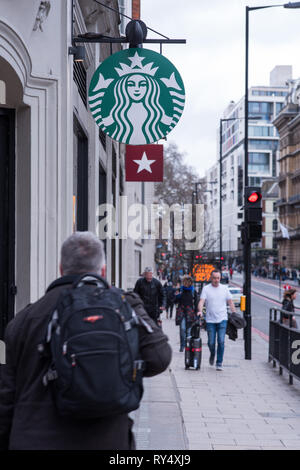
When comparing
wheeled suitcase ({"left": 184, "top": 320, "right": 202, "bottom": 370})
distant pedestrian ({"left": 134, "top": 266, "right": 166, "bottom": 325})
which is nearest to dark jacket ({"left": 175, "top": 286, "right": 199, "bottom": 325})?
distant pedestrian ({"left": 134, "top": 266, "right": 166, "bottom": 325})

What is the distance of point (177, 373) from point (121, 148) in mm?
7280

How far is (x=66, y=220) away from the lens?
6.31 meters

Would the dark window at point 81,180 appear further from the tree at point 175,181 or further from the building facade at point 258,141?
the building facade at point 258,141

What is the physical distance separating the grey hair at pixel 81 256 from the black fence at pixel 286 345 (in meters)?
7.99

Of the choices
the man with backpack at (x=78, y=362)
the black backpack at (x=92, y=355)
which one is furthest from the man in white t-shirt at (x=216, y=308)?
the black backpack at (x=92, y=355)

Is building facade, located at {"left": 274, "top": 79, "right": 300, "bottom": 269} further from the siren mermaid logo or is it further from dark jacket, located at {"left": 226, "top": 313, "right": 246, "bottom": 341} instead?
the siren mermaid logo

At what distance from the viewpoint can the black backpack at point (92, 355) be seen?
2.54 metres

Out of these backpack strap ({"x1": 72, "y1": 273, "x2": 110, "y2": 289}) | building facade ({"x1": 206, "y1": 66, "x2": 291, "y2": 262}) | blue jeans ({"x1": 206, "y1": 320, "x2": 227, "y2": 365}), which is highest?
building facade ({"x1": 206, "y1": 66, "x2": 291, "y2": 262})

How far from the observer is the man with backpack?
2559 mm

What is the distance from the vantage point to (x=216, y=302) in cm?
1211

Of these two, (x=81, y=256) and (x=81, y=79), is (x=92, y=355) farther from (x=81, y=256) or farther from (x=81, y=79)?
(x=81, y=79)

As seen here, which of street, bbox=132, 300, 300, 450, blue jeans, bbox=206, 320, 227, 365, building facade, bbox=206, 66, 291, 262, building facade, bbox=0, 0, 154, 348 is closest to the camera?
building facade, bbox=0, 0, 154, 348

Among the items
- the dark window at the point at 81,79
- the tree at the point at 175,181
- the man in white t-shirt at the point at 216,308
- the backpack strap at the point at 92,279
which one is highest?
the tree at the point at 175,181

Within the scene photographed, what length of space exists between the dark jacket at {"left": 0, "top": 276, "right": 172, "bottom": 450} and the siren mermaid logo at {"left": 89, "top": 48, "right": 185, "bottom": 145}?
12.7 feet
